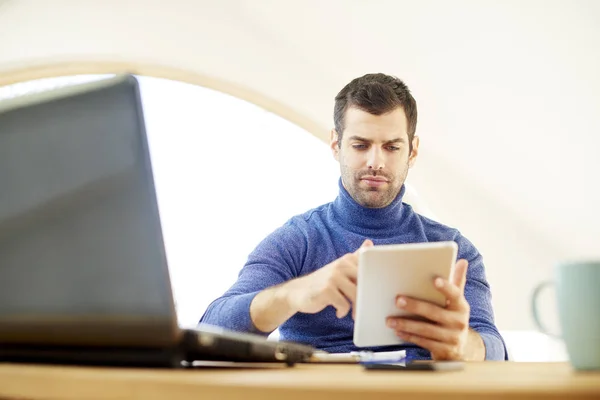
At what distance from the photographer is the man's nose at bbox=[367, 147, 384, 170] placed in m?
1.80

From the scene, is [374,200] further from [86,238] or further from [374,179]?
[86,238]

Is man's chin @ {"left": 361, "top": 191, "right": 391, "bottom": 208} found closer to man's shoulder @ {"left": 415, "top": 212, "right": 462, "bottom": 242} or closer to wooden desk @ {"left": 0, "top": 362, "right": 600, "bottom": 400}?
man's shoulder @ {"left": 415, "top": 212, "right": 462, "bottom": 242}

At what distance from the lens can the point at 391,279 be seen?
2.76ft

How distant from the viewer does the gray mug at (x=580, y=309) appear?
57cm

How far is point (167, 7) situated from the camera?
3.57 metres

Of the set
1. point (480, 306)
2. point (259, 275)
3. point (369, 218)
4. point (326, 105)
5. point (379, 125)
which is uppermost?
point (326, 105)

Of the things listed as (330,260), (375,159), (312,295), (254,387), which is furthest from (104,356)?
(375,159)

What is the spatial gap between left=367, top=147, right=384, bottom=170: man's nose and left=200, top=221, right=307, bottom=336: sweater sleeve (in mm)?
294

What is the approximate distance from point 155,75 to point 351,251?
2387mm

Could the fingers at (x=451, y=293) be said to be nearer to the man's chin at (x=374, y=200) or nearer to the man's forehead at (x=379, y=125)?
the man's chin at (x=374, y=200)

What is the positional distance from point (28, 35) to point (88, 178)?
10.1 feet

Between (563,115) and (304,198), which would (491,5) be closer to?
(563,115)

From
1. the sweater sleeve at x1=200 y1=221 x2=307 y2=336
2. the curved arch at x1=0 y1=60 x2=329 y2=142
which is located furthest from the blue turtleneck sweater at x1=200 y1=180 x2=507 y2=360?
the curved arch at x1=0 y1=60 x2=329 y2=142

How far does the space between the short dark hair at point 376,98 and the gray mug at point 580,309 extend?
4.14ft
